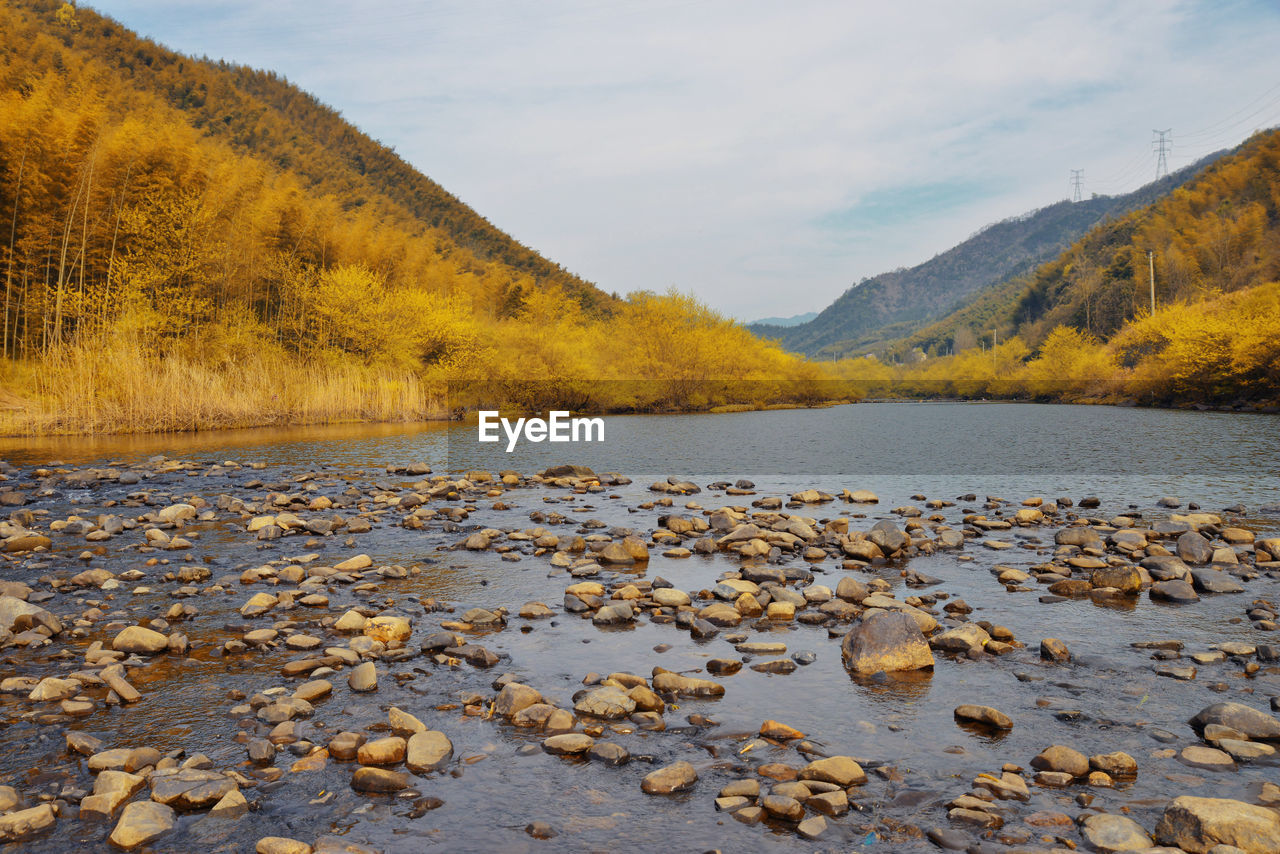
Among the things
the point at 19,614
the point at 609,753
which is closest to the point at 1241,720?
the point at 609,753

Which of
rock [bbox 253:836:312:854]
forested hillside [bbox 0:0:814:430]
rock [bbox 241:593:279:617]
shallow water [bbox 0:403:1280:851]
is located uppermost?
forested hillside [bbox 0:0:814:430]

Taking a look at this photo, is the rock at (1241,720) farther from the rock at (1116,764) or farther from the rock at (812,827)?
the rock at (812,827)

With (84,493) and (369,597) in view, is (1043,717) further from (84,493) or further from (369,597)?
(84,493)

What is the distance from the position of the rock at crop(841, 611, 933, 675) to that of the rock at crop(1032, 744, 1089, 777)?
159 cm

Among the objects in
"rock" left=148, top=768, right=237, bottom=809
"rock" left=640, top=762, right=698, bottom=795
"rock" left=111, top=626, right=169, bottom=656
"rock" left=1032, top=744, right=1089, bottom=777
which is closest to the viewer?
"rock" left=148, top=768, right=237, bottom=809

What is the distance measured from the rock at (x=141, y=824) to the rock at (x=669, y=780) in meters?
2.41

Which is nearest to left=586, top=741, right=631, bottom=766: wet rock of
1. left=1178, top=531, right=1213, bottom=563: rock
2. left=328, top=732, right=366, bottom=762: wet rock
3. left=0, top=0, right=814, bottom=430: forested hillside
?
left=328, top=732, right=366, bottom=762: wet rock

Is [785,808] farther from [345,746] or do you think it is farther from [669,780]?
[345,746]

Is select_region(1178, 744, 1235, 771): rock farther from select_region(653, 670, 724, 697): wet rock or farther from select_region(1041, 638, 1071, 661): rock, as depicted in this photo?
select_region(653, 670, 724, 697): wet rock

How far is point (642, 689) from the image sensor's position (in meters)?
5.14

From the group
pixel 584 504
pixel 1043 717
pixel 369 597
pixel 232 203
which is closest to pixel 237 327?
pixel 232 203

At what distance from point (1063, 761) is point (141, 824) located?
4.87 metres

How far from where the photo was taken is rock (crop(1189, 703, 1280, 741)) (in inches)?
175

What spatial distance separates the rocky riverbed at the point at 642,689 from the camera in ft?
12.1
